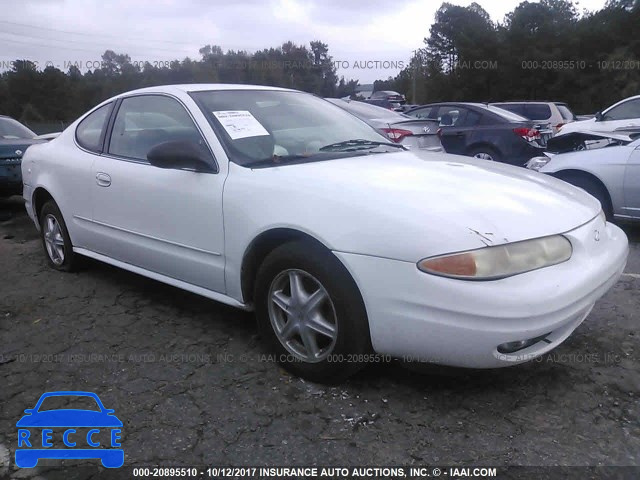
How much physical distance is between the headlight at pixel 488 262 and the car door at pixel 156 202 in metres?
1.25

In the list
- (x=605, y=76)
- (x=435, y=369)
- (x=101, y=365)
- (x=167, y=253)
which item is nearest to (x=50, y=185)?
(x=167, y=253)

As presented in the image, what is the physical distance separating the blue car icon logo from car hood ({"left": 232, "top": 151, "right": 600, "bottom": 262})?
1.15m

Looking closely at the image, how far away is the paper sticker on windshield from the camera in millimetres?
3215

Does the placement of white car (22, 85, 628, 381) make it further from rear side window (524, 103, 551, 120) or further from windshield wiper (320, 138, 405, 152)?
rear side window (524, 103, 551, 120)

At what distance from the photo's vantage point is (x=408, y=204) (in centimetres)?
246

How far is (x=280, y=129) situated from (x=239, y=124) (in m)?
0.26

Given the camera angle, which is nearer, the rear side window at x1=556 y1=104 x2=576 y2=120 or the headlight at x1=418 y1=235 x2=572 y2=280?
the headlight at x1=418 y1=235 x2=572 y2=280

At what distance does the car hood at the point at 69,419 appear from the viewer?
8.24ft

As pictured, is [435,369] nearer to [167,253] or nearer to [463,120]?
[167,253]

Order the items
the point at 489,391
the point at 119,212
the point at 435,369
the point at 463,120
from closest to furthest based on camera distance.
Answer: the point at 435,369
the point at 489,391
the point at 119,212
the point at 463,120

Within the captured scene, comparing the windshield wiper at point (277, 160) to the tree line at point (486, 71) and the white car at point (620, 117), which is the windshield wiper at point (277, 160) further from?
the tree line at point (486, 71)

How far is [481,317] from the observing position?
87.5 inches

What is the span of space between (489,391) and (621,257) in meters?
1.01

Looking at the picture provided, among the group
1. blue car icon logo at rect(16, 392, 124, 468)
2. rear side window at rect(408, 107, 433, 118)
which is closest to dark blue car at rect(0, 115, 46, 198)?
blue car icon logo at rect(16, 392, 124, 468)
